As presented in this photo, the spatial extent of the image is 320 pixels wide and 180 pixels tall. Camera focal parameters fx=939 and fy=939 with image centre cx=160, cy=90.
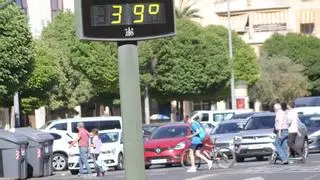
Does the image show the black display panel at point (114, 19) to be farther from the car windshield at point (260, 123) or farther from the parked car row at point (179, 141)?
the car windshield at point (260, 123)

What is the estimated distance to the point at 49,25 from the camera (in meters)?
57.3

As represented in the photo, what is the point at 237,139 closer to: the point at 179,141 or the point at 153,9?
the point at 179,141

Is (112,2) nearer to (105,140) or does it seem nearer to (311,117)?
(105,140)

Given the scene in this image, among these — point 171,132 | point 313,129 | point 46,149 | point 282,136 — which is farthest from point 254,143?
point 46,149

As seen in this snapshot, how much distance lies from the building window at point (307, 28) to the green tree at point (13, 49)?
59.6 metres

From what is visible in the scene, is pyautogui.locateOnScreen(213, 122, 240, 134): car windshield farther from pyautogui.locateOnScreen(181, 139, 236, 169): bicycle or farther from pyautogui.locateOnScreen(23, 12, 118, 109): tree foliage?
pyautogui.locateOnScreen(23, 12, 118, 109): tree foliage

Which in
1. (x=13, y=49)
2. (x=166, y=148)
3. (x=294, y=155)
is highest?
(x=13, y=49)

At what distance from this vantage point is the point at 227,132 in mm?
33844

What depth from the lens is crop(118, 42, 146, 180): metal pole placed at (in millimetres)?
8781

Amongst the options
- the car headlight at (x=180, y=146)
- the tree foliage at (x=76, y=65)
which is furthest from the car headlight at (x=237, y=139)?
the tree foliage at (x=76, y=65)

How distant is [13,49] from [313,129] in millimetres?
11433

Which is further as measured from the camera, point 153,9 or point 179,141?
point 179,141

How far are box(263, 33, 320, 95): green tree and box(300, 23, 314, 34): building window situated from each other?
5823mm

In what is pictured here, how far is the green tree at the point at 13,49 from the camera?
34250mm
